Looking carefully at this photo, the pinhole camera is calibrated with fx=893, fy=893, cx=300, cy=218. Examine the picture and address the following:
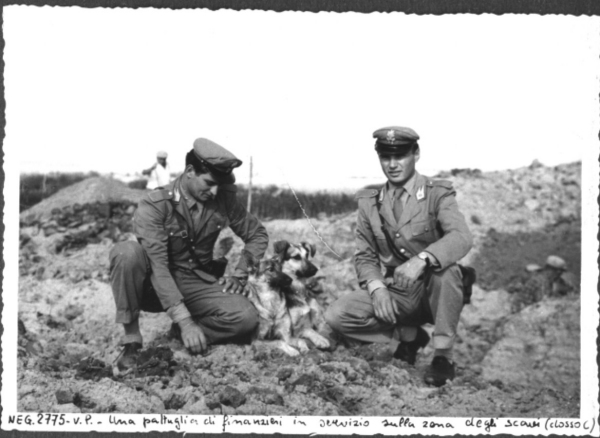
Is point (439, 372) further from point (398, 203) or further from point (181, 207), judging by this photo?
point (181, 207)

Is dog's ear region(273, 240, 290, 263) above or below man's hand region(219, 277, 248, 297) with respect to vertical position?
above

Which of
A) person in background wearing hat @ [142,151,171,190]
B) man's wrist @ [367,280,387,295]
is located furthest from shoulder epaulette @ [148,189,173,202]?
man's wrist @ [367,280,387,295]

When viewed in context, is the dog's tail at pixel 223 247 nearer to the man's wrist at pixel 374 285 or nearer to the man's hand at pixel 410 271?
the man's wrist at pixel 374 285

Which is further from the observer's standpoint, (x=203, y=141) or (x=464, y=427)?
(x=203, y=141)

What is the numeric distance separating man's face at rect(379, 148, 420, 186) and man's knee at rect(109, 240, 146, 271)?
1.94 m

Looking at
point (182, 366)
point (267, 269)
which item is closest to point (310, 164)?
point (267, 269)

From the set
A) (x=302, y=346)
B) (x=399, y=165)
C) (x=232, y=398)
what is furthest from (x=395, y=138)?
(x=232, y=398)

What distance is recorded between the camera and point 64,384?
636 cm

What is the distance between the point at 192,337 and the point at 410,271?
1681 mm

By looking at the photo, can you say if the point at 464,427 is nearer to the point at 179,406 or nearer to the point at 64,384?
the point at 179,406

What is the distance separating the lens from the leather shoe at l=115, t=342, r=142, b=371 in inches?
258

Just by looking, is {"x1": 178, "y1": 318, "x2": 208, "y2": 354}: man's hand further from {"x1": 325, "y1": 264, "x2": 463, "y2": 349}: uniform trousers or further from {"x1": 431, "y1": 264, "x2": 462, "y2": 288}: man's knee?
{"x1": 431, "y1": 264, "x2": 462, "y2": 288}: man's knee

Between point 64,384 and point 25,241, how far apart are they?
1990 mm

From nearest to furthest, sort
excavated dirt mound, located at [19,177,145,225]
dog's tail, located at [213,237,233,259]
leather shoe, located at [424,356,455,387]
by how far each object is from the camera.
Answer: leather shoe, located at [424,356,455,387], excavated dirt mound, located at [19,177,145,225], dog's tail, located at [213,237,233,259]
